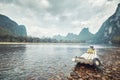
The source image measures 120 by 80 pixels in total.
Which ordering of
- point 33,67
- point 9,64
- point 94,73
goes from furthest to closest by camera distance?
point 9,64, point 33,67, point 94,73

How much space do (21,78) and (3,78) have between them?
7.15 feet

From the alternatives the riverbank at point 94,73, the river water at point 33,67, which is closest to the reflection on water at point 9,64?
the river water at point 33,67

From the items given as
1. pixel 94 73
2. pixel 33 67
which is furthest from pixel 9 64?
pixel 94 73

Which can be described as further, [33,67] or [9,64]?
[9,64]

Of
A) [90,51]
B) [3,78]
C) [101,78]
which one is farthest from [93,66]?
[3,78]

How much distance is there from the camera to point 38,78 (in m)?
16.5

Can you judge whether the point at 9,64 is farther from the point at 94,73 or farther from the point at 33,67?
the point at 94,73

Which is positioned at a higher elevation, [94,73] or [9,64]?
[9,64]

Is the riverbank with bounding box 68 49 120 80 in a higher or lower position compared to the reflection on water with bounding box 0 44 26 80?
lower

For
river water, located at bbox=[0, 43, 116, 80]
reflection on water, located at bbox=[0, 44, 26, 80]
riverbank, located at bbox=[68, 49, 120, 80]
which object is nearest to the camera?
riverbank, located at bbox=[68, 49, 120, 80]

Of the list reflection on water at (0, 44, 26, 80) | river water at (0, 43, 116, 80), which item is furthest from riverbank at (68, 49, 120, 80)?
reflection on water at (0, 44, 26, 80)

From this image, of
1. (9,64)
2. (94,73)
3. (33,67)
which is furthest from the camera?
(9,64)

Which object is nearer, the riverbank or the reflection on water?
the riverbank

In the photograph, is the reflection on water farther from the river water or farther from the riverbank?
the riverbank
